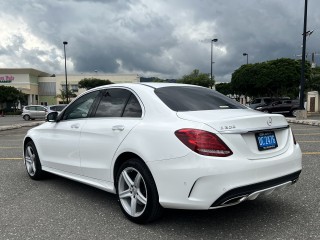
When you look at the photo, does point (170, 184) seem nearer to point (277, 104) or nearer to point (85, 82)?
point (277, 104)

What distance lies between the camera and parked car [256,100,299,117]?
29.8 meters

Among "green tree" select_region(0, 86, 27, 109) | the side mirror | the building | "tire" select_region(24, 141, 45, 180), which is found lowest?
"tire" select_region(24, 141, 45, 180)

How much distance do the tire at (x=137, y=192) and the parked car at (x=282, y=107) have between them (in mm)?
27288

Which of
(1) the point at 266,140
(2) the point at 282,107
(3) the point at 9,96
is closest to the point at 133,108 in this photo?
(1) the point at 266,140

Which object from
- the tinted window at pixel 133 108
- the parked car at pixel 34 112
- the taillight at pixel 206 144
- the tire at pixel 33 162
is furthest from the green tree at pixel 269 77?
the taillight at pixel 206 144

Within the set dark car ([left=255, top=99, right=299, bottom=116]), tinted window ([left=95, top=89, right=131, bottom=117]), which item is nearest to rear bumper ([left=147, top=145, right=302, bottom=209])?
tinted window ([left=95, top=89, right=131, bottom=117])

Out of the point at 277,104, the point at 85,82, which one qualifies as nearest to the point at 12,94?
the point at 85,82

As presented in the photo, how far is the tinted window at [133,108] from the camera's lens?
13.4 feet

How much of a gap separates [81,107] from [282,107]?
27472 millimetres

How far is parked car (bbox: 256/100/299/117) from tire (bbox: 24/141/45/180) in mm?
25933

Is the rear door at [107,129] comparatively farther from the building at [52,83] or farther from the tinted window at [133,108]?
the building at [52,83]

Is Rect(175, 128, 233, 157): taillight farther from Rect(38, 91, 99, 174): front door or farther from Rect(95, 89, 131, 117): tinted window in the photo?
Rect(38, 91, 99, 174): front door

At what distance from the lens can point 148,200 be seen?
144 inches

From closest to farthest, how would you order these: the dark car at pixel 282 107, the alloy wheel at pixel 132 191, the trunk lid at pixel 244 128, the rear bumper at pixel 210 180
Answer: the rear bumper at pixel 210 180 → the trunk lid at pixel 244 128 → the alloy wheel at pixel 132 191 → the dark car at pixel 282 107
